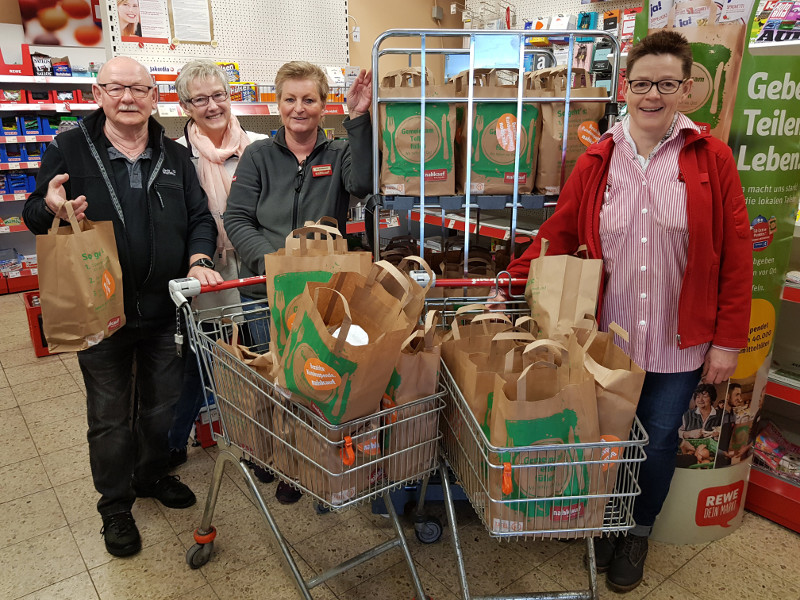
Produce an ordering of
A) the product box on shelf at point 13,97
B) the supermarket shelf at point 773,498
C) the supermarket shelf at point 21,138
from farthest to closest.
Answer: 1. the supermarket shelf at point 21,138
2. the product box on shelf at point 13,97
3. the supermarket shelf at point 773,498

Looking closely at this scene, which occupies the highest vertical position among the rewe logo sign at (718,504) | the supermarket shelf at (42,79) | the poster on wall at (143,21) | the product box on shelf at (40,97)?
the poster on wall at (143,21)

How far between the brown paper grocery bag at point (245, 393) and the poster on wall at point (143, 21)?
4085mm

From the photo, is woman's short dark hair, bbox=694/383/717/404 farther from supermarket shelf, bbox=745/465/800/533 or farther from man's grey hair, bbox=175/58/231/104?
man's grey hair, bbox=175/58/231/104

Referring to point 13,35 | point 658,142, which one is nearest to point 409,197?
point 658,142

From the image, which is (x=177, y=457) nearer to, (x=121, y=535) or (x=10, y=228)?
(x=121, y=535)

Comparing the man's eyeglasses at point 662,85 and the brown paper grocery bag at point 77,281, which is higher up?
the man's eyeglasses at point 662,85

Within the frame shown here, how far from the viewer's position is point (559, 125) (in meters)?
2.23

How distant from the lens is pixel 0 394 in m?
3.83

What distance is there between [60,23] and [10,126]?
1519 mm

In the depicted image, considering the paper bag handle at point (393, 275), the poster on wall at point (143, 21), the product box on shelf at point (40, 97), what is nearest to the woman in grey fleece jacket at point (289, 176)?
the paper bag handle at point (393, 275)

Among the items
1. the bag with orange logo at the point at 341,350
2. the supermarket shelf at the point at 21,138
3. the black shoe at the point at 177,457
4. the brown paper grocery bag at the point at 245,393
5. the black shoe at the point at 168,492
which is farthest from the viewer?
the supermarket shelf at the point at 21,138

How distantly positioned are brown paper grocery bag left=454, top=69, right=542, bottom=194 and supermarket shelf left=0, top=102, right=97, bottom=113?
16.8ft

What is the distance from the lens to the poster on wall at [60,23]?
632 centimetres

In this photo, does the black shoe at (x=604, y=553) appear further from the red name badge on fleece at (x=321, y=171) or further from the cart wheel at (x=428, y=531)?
the red name badge on fleece at (x=321, y=171)
